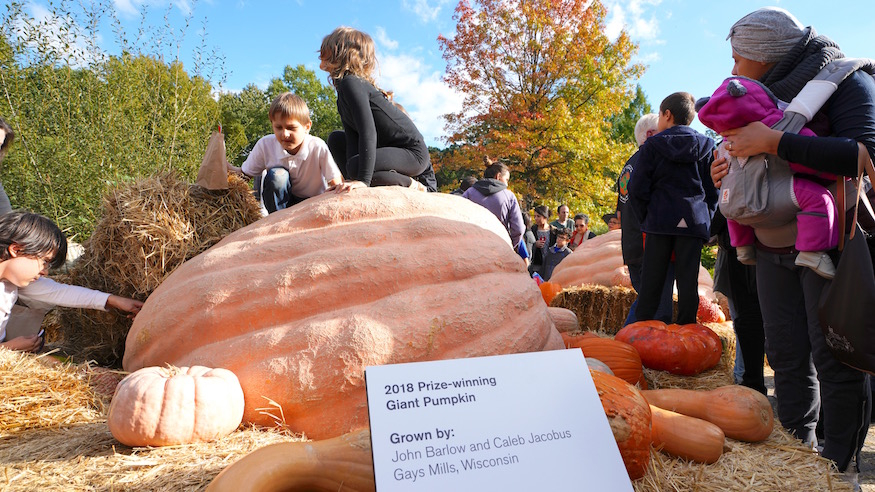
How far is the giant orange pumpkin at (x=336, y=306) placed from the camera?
1904mm

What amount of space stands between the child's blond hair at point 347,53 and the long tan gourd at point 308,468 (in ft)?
8.31

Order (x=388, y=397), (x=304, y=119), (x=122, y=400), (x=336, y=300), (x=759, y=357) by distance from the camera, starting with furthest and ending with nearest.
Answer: (x=304, y=119) → (x=759, y=357) → (x=336, y=300) → (x=122, y=400) → (x=388, y=397)

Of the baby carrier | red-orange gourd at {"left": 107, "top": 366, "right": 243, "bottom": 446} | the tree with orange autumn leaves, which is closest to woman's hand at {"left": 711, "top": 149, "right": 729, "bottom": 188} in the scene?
the baby carrier

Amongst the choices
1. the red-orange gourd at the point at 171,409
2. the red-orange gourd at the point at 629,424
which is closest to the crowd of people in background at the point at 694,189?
the red-orange gourd at the point at 629,424

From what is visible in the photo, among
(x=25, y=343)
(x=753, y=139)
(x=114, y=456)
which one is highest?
(x=753, y=139)

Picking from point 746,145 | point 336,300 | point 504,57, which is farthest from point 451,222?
point 504,57

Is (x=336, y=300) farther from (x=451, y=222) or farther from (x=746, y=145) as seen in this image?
(x=746, y=145)

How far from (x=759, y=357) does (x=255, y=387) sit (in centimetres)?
302

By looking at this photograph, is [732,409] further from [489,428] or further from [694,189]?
[694,189]

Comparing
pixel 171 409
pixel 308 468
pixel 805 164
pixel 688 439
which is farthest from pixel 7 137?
pixel 805 164

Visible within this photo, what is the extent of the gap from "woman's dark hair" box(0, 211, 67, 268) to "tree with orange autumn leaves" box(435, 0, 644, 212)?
12381mm

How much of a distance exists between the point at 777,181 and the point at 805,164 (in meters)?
0.16

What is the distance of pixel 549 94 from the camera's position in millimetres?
15688

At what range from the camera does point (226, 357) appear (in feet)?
6.52
